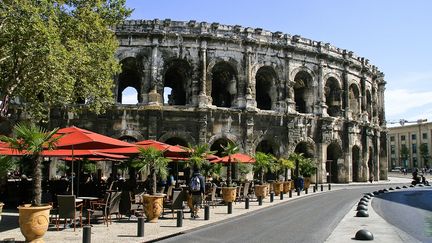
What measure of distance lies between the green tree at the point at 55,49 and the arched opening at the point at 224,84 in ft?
39.1

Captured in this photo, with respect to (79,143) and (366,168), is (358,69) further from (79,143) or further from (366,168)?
(79,143)

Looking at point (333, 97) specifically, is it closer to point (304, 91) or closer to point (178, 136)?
point (304, 91)

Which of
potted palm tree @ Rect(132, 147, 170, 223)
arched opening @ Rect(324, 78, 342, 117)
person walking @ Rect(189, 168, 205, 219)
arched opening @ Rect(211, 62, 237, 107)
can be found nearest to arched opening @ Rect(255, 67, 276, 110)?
arched opening @ Rect(211, 62, 237, 107)

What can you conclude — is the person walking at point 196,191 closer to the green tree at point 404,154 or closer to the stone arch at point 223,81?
the stone arch at point 223,81

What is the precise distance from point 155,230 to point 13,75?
346 inches

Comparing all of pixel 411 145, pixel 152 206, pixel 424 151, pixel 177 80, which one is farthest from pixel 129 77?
pixel 411 145

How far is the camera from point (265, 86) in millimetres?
32438

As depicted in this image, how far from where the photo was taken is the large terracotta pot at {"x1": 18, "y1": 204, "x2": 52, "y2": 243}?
26.8 ft

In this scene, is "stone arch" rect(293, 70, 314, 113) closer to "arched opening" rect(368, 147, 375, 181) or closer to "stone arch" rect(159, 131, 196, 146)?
"arched opening" rect(368, 147, 375, 181)

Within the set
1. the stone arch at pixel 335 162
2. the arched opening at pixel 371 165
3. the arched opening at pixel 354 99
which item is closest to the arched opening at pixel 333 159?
the stone arch at pixel 335 162

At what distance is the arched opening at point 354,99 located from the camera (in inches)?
1444

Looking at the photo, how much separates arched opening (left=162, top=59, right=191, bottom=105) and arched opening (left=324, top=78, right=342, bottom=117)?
1201 cm

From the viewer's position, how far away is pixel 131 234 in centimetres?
988

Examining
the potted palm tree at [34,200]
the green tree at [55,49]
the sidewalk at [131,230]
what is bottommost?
the sidewalk at [131,230]
